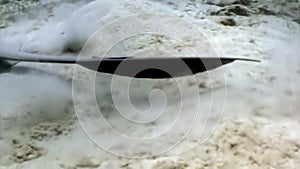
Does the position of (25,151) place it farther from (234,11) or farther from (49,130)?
(234,11)

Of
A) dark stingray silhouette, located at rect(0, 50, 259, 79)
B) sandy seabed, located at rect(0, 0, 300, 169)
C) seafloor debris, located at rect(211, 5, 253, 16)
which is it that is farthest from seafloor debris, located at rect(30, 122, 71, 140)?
seafloor debris, located at rect(211, 5, 253, 16)

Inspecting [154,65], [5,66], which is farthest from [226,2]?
[5,66]

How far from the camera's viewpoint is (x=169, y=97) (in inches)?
63.3

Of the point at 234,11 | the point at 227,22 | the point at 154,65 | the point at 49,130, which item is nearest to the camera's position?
the point at 49,130

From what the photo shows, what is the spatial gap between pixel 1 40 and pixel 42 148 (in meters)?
1.02

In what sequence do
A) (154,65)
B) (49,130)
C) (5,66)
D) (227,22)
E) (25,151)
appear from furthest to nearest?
(227,22), (5,66), (154,65), (49,130), (25,151)

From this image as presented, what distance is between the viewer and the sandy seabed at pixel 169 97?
131 cm

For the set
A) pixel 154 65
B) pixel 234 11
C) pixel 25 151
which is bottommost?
pixel 25 151

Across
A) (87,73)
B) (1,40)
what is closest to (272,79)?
(87,73)

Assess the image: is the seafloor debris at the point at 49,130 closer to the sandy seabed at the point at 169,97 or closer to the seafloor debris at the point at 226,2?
the sandy seabed at the point at 169,97

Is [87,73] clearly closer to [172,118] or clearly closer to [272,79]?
[172,118]

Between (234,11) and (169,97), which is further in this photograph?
(234,11)

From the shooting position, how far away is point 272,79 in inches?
64.4

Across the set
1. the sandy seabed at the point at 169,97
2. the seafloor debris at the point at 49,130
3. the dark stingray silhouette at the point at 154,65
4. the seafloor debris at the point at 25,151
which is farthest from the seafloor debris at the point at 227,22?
the seafloor debris at the point at 25,151
